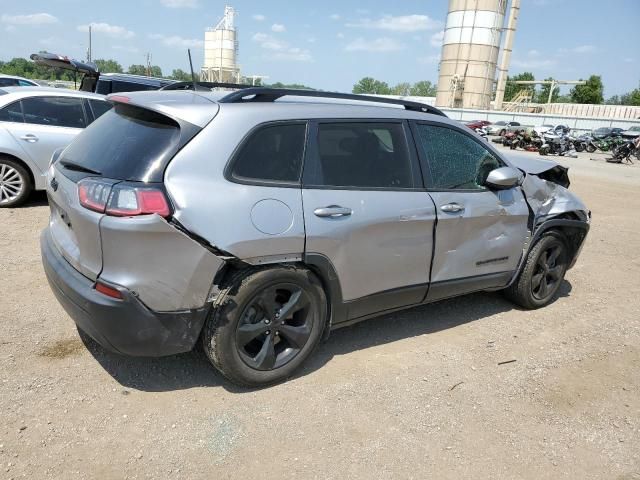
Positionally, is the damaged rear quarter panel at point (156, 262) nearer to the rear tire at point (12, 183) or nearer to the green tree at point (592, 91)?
the rear tire at point (12, 183)

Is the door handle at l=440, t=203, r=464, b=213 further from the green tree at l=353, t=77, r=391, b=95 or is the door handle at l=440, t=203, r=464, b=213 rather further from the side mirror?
the green tree at l=353, t=77, r=391, b=95

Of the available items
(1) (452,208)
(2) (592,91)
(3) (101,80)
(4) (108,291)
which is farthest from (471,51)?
(4) (108,291)

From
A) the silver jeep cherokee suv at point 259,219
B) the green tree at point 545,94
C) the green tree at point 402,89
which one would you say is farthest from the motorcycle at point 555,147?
the green tree at point 402,89

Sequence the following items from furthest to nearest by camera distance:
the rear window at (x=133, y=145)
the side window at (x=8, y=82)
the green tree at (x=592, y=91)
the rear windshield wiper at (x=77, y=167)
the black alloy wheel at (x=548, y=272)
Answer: the green tree at (x=592, y=91), the side window at (x=8, y=82), the black alloy wheel at (x=548, y=272), the rear windshield wiper at (x=77, y=167), the rear window at (x=133, y=145)

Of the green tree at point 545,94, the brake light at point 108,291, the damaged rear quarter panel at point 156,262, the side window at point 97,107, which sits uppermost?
the green tree at point 545,94

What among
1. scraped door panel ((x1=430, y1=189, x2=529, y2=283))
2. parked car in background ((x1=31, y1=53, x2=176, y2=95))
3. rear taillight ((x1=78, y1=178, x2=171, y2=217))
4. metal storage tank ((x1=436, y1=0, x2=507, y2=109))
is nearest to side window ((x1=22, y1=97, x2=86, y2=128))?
parked car in background ((x1=31, y1=53, x2=176, y2=95))

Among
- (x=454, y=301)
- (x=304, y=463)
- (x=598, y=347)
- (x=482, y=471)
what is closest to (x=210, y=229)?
(x=304, y=463)

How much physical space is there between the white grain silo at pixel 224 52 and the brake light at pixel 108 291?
7974 cm

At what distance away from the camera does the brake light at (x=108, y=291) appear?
2.49m

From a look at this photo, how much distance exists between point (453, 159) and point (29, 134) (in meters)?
5.56

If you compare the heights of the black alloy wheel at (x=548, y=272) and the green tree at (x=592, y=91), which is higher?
the green tree at (x=592, y=91)

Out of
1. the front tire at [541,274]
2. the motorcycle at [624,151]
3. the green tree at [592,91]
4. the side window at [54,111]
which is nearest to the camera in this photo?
the front tire at [541,274]

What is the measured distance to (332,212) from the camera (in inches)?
116

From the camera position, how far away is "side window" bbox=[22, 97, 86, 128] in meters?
6.57
